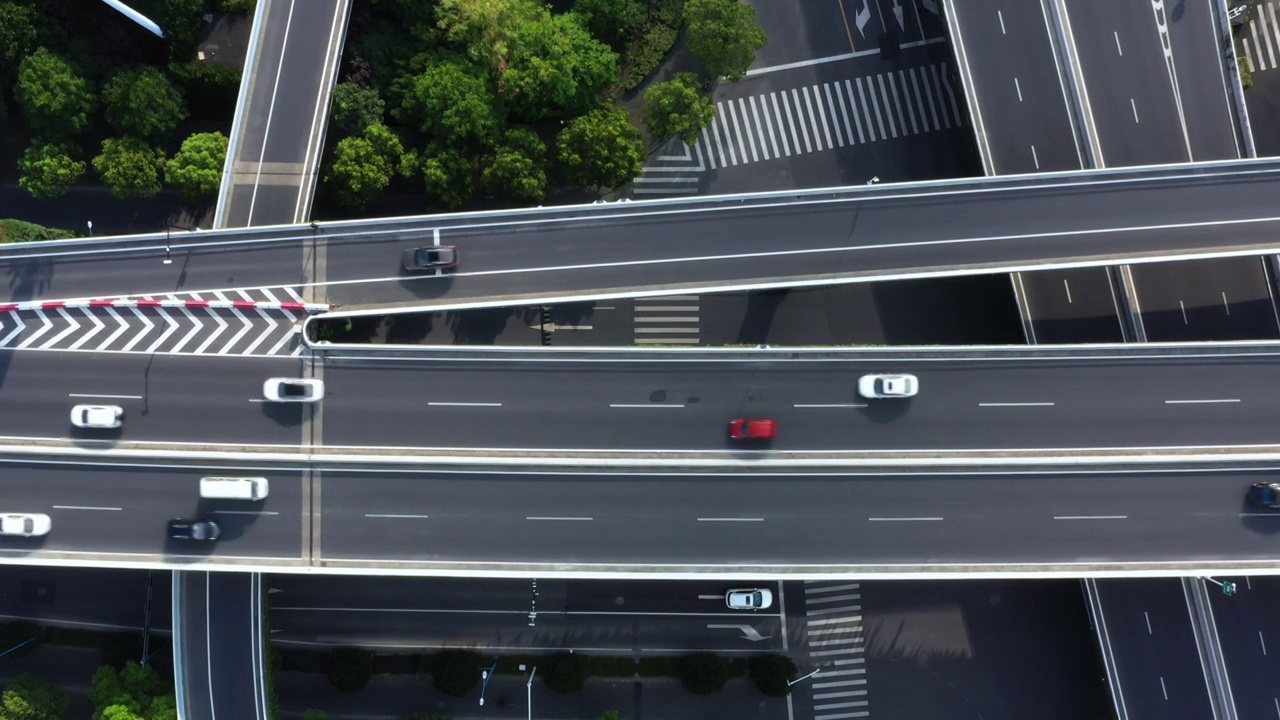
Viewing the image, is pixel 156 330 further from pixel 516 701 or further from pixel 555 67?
pixel 516 701

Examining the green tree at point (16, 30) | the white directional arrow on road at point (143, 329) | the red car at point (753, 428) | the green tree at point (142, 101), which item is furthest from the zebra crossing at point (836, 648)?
the green tree at point (16, 30)

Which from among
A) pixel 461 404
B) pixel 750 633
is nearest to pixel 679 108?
pixel 461 404

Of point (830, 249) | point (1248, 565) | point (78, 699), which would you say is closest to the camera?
point (1248, 565)

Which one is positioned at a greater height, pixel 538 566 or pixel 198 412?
pixel 198 412

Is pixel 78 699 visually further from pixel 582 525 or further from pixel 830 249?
pixel 830 249

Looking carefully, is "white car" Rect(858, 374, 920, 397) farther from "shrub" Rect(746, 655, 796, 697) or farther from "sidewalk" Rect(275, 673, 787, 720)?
"sidewalk" Rect(275, 673, 787, 720)

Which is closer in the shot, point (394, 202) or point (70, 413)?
point (70, 413)

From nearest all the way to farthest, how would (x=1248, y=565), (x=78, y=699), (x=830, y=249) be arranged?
(x=1248, y=565) < (x=830, y=249) < (x=78, y=699)

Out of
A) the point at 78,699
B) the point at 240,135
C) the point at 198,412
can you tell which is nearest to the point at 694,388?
the point at 198,412
